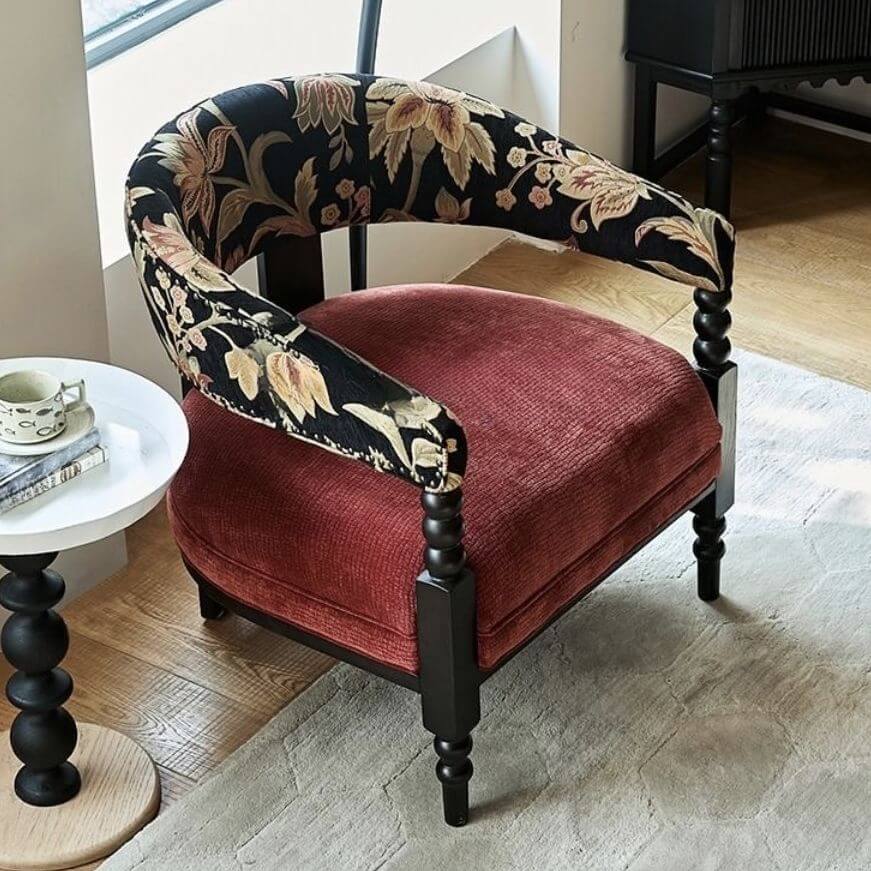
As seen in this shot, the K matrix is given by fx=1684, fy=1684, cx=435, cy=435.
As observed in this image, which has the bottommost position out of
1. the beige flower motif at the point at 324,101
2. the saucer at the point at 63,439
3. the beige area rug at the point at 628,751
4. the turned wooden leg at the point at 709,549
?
the beige area rug at the point at 628,751

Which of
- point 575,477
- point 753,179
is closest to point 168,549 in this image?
point 575,477

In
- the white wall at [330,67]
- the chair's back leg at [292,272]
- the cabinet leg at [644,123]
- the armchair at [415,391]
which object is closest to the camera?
the armchair at [415,391]

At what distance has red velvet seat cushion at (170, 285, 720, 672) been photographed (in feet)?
6.13

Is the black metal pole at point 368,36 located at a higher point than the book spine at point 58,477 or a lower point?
higher

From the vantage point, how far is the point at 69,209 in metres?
2.18

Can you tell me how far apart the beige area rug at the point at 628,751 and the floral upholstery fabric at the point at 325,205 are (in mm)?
499

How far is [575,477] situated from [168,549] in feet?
2.69

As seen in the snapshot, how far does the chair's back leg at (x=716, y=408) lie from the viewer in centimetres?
216

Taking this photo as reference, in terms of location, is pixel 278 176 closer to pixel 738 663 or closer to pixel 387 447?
pixel 387 447

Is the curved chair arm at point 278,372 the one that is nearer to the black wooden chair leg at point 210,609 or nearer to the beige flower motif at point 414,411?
the beige flower motif at point 414,411

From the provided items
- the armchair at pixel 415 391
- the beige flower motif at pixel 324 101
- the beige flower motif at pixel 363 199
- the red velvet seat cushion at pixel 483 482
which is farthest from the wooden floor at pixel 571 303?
the beige flower motif at pixel 324 101

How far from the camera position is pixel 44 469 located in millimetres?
1772

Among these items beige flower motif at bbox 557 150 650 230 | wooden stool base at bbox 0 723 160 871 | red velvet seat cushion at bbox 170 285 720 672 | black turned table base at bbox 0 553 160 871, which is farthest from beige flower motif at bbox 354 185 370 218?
wooden stool base at bbox 0 723 160 871

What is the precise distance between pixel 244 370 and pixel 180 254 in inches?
6.5
